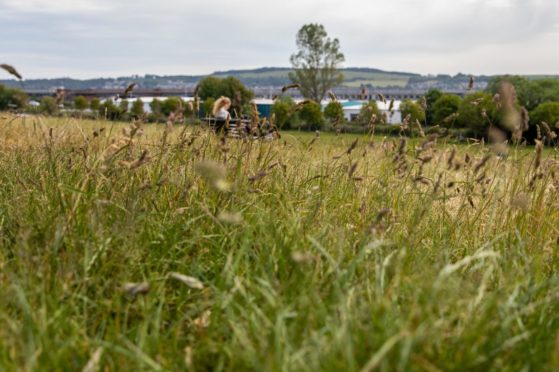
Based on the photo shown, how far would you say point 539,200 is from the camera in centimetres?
331

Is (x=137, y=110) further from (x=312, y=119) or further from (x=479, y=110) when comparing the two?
(x=312, y=119)

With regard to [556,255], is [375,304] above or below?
above

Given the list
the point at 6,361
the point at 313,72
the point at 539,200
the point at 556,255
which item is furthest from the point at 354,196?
the point at 313,72

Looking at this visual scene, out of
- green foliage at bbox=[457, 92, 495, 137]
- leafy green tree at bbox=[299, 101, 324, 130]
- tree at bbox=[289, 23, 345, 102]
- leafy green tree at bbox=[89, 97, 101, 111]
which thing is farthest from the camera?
tree at bbox=[289, 23, 345, 102]

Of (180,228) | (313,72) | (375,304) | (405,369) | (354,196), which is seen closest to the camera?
(405,369)

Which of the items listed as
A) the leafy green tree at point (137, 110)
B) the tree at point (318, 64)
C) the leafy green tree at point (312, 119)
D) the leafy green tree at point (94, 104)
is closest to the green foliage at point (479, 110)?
the leafy green tree at point (312, 119)

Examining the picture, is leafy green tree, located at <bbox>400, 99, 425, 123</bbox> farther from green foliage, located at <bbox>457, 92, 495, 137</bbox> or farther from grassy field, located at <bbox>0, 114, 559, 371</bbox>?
grassy field, located at <bbox>0, 114, 559, 371</bbox>

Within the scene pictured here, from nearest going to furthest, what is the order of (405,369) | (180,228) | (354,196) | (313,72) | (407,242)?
(405,369), (407,242), (180,228), (354,196), (313,72)

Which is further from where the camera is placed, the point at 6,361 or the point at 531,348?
the point at 531,348

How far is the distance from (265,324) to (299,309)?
0.38 ft

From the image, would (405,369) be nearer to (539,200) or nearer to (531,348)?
(531,348)

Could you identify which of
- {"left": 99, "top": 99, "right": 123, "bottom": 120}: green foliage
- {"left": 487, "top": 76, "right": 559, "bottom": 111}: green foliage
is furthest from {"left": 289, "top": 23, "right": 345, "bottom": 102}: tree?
{"left": 99, "top": 99, "right": 123, "bottom": 120}: green foliage

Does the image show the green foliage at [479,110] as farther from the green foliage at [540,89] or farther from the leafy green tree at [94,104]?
the green foliage at [540,89]

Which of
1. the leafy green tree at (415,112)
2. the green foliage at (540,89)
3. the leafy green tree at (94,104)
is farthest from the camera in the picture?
the green foliage at (540,89)
